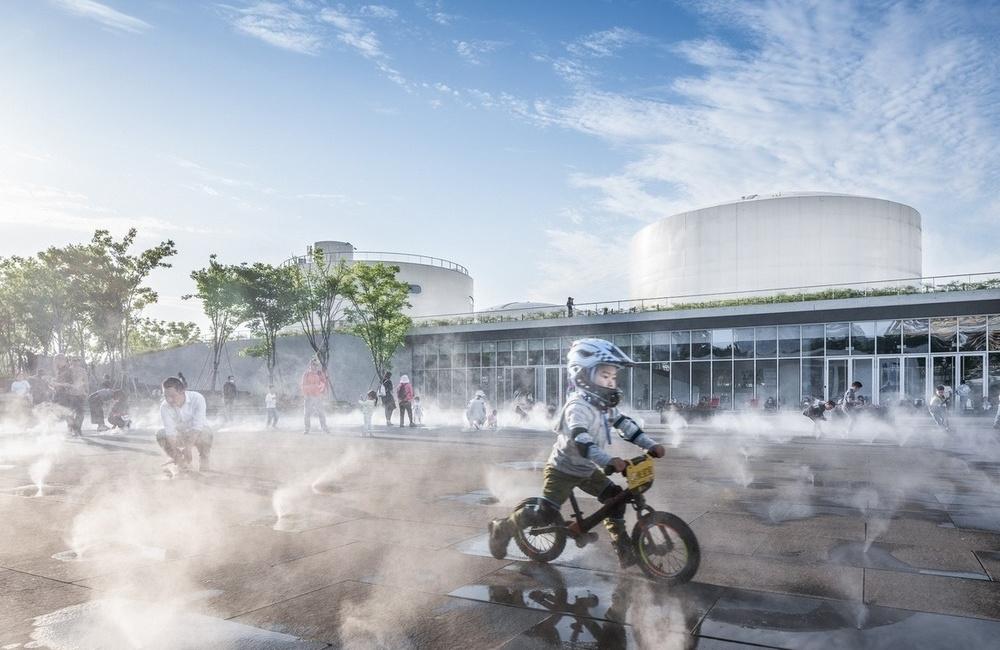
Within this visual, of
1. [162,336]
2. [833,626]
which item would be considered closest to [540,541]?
[833,626]

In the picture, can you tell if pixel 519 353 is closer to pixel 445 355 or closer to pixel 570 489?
pixel 445 355

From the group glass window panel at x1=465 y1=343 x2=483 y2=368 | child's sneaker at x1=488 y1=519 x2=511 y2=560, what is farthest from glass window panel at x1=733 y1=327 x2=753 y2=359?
child's sneaker at x1=488 y1=519 x2=511 y2=560

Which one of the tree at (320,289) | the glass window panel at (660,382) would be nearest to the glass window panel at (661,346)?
the glass window panel at (660,382)

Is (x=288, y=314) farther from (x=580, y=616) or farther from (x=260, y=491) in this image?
(x=580, y=616)

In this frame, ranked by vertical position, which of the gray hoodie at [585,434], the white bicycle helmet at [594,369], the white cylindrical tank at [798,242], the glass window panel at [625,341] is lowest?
the gray hoodie at [585,434]

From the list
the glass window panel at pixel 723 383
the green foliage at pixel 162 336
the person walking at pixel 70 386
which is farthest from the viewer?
the green foliage at pixel 162 336

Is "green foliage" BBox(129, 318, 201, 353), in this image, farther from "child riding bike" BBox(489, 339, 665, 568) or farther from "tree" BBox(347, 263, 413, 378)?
"child riding bike" BBox(489, 339, 665, 568)

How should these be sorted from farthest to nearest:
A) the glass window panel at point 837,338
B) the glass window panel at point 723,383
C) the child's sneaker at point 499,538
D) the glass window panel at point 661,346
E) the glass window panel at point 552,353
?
the glass window panel at point 552,353
the glass window panel at point 661,346
the glass window panel at point 723,383
the glass window panel at point 837,338
the child's sneaker at point 499,538

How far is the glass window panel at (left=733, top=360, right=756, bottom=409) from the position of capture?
32.2 meters

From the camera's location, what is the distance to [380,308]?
39.0m

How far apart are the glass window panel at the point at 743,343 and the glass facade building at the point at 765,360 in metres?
0.05

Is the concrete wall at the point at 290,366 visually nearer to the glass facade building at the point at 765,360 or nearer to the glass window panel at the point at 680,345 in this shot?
the glass facade building at the point at 765,360

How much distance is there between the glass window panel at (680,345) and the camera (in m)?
34.0

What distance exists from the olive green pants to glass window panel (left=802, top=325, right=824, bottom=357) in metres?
28.5
